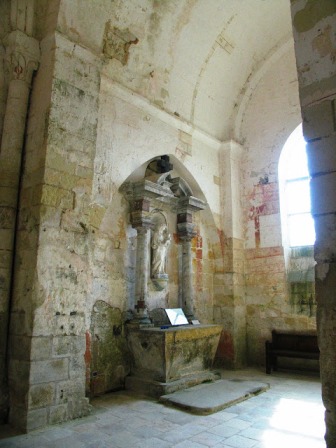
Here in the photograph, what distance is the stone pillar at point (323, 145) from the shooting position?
1758mm

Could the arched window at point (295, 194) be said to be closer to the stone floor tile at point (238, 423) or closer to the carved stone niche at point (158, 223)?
the carved stone niche at point (158, 223)

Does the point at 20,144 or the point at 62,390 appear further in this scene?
the point at 20,144

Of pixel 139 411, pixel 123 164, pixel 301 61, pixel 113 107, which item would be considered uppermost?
pixel 113 107

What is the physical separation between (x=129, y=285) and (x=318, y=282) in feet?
10.8

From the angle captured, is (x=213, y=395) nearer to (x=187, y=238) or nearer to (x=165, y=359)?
(x=165, y=359)

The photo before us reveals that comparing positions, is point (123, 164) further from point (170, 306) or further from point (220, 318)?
point (220, 318)

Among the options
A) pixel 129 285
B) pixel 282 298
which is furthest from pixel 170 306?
pixel 282 298

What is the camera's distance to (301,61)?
2.09m

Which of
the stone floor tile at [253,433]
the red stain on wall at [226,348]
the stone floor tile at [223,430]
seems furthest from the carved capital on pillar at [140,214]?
the stone floor tile at [253,433]

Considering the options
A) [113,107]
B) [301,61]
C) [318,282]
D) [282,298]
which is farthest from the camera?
[282,298]

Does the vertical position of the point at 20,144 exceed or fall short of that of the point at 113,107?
it falls short

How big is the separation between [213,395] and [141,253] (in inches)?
74.9

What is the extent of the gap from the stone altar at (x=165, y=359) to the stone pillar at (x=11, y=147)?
1.61 meters

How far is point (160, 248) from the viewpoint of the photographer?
5199mm
